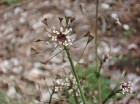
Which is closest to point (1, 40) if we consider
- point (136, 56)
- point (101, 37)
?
point (101, 37)

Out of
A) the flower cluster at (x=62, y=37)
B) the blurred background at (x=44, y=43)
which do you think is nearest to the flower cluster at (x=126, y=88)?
the flower cluster at (x=62, y=37)

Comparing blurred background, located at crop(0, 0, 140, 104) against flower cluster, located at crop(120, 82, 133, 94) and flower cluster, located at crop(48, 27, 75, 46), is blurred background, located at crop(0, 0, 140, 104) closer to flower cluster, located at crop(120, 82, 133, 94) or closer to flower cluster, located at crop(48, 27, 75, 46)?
flower cluster, located at crop(120, 82, 133, 94)

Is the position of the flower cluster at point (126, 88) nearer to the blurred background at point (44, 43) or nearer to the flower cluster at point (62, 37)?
the flower cluster at point (62, 37)

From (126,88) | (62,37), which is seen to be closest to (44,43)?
(126,88)

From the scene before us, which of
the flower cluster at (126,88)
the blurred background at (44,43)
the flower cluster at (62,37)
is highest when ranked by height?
the flower cluster at (62,37)

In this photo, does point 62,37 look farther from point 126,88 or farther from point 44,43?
point 44,43

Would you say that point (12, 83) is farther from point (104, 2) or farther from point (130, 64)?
point (104, 2)

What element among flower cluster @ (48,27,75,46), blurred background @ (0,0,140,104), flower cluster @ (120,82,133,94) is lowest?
blurred background @ (0,0,140,104)

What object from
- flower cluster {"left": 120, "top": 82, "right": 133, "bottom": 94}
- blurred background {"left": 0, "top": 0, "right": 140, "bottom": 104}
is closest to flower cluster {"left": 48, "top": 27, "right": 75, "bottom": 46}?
flower cluster {"left": 120, "top": 82, "right": 133, "bottom": 94}
